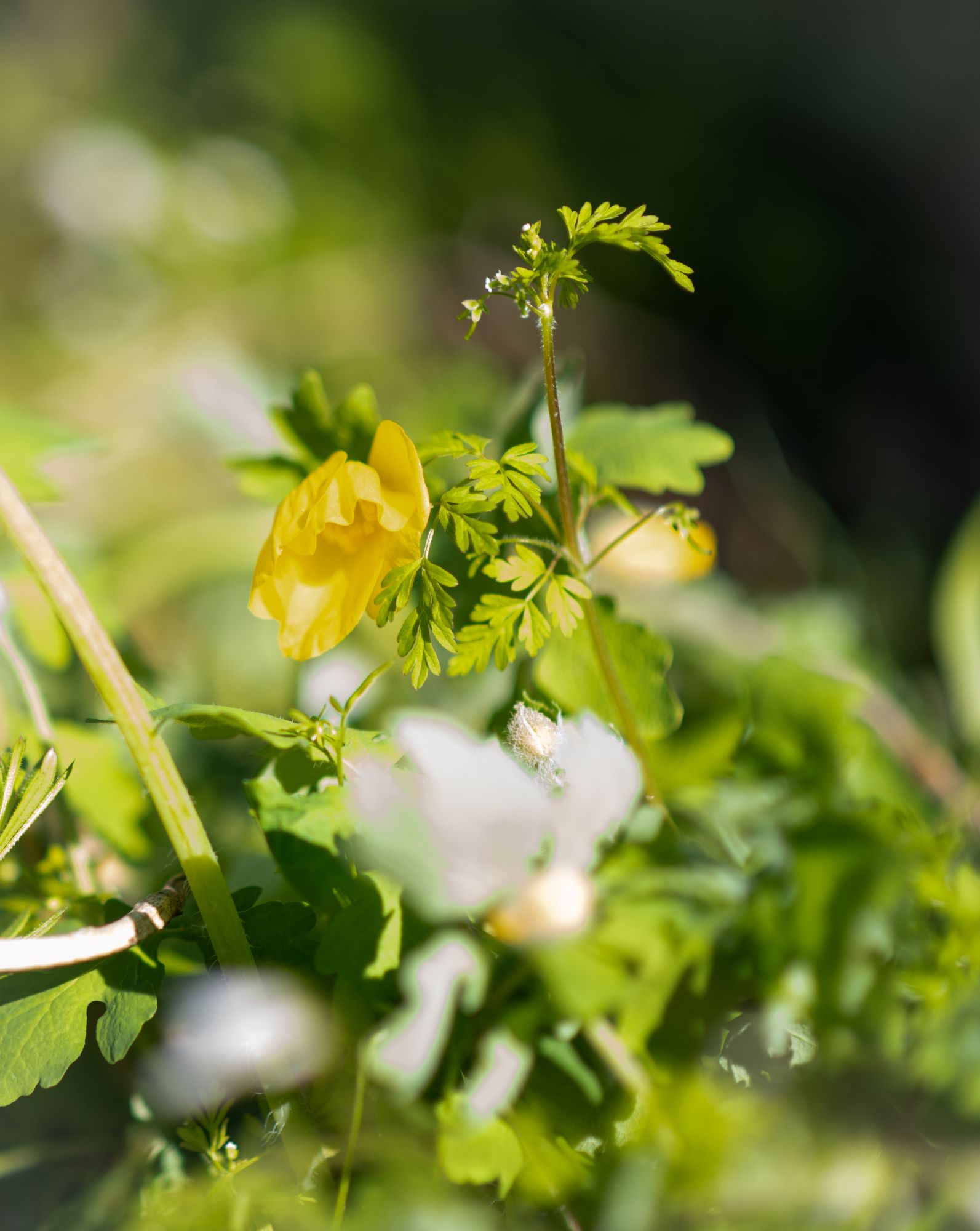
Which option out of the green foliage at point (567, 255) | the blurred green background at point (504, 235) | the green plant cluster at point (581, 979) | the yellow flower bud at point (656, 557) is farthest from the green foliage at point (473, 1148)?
the blurred green background at point (504, 235)

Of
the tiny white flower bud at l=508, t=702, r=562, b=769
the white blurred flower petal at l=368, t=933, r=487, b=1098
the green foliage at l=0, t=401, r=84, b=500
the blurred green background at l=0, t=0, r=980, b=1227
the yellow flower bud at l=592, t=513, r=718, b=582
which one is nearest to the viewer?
the white blurred flower petal at l=368, t=933, r=487, b=1098

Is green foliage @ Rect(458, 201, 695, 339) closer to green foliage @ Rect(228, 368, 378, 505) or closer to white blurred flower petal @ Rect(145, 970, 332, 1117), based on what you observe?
green foliage @ Rect(228, 368, 378, 505)

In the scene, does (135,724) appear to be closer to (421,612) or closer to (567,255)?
(421,612)

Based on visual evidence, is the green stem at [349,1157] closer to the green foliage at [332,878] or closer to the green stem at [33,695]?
the green foliage at [332,878]

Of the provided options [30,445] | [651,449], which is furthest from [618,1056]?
[30,445]

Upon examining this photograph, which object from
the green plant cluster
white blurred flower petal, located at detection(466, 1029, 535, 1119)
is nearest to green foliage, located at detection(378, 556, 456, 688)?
the green plant cluster

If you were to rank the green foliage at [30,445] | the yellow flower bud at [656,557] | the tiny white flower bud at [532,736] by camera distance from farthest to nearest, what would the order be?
1. the yellow flower bud at [656,557]
2. the green foliage at [30,445]
3. the tiny white flower bud at [532,736]
